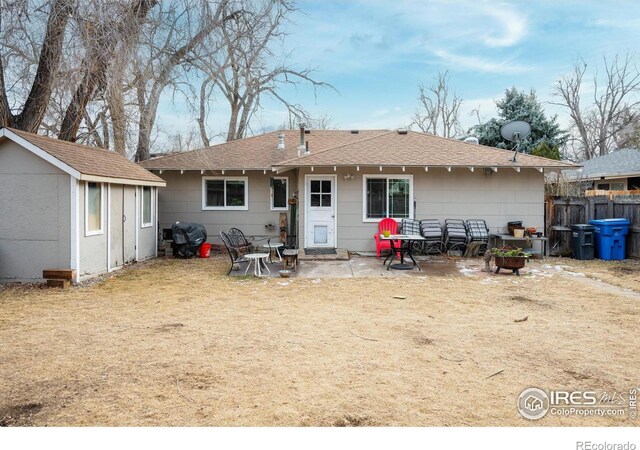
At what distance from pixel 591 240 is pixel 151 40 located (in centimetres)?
1113

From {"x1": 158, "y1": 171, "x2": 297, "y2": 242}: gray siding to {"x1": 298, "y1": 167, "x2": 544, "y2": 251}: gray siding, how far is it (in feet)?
8.79

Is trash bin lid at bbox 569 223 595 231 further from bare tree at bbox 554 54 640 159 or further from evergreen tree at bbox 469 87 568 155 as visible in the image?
bare tree at bbox 554 54 640 159

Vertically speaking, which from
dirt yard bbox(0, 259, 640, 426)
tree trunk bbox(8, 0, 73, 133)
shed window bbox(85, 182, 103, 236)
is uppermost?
tree trunk bbox(8, 0, 73, 133)

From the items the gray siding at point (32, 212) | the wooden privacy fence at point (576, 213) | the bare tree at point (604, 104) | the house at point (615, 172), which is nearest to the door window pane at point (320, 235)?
the gray siding at point (32, 212)

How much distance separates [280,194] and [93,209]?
5658 mm

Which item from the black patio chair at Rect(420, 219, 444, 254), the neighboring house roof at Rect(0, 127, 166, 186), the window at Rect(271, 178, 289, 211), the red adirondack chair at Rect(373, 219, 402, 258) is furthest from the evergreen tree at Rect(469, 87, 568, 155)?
the neighboring house roof at Rect(0, 127, 166, 186)

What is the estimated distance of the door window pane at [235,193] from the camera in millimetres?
13047

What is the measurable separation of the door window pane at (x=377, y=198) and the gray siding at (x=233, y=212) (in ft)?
8.64

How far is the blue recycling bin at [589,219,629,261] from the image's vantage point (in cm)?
1066

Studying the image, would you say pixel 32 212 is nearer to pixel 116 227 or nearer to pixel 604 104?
pixel 116 227

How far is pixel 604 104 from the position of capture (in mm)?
28547

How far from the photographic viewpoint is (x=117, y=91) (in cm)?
930
